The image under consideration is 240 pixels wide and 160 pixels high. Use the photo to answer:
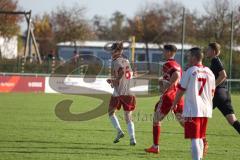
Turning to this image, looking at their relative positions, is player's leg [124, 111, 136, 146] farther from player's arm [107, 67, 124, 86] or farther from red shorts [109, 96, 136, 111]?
player's arm [107, 67, 124, 86]

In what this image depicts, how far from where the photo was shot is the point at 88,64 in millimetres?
42625

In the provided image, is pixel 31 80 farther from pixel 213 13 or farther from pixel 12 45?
pixel 12 45

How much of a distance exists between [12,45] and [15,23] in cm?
1064

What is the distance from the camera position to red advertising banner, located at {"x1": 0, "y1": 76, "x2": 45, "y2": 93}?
35688mm

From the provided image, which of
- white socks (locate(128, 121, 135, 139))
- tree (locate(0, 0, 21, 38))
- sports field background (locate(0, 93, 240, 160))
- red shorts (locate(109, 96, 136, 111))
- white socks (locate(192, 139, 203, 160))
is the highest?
tree (locate(0, 0, 21, 38))

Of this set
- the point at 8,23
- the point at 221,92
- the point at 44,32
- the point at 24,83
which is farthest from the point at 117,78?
the point at 44,32

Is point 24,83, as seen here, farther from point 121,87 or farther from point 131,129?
point 131,129

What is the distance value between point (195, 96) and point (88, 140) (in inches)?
192

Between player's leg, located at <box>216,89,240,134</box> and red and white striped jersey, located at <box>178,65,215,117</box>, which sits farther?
player's leg, located at <box>216,89,240,134</box>

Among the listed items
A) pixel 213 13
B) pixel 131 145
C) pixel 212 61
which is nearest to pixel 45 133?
pixel 131 145

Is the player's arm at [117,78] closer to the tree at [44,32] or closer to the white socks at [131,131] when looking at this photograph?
the white socks at [131,131]

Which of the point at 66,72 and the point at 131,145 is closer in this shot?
the point at 131,145

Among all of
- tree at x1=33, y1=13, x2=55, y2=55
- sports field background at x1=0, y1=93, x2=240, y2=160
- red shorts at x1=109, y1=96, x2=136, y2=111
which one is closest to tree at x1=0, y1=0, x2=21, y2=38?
tree at x1=33, y1=13, x2=55, y2=55

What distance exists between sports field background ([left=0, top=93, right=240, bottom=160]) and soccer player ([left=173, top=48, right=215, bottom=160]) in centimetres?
199
